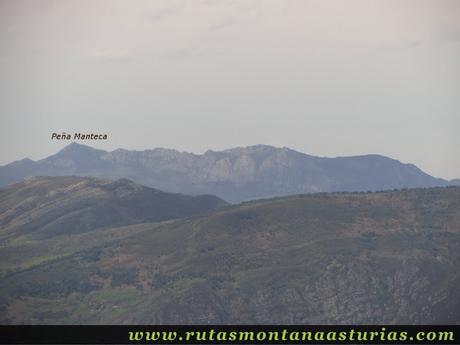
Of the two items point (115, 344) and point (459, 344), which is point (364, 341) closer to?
point (459, 344)

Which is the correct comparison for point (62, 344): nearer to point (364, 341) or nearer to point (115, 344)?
point (115, 344)

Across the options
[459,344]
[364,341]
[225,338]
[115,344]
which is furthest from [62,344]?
[459,344]

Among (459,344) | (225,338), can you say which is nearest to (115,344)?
(225,338)

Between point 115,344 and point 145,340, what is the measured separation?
289 inches

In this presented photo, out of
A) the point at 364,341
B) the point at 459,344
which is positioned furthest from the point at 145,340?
the point at 459,344

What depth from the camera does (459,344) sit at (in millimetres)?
199250

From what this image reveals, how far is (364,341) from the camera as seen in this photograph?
A: 199 meters

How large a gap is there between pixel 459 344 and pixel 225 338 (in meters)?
53.0

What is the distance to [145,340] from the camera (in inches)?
7721

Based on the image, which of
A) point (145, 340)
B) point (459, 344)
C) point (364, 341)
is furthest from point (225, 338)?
point (459, 344)

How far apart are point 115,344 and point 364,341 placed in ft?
184

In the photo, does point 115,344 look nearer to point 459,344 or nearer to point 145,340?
point 145,340

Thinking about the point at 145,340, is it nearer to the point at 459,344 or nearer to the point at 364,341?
the point at 364,341

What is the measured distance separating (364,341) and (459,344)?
21.6 m
